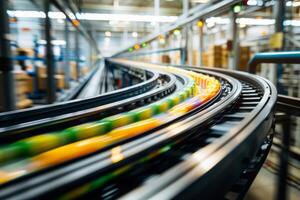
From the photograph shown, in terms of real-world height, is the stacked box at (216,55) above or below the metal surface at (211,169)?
above

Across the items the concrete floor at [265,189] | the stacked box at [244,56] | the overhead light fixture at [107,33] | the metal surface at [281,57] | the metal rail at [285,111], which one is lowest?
the concrete floor at [265,189]

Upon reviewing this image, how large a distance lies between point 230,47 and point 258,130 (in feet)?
9.40

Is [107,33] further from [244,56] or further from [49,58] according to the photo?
[49,58]

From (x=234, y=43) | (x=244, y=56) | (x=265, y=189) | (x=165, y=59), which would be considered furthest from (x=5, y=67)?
(x=165, y=59)

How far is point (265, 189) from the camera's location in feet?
6.36

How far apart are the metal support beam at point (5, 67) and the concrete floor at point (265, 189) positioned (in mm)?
1842

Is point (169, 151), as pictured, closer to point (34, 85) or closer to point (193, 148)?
point (193, 148)

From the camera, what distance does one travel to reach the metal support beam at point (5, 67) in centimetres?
153

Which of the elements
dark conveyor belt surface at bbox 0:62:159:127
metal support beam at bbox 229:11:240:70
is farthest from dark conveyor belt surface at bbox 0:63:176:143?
metal support beam at bbox 229:11:240:70

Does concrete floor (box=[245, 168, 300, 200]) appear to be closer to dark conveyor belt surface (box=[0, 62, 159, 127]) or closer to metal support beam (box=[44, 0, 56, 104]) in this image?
dark conveyor belt surface (box=[0, 62, 159, 127])

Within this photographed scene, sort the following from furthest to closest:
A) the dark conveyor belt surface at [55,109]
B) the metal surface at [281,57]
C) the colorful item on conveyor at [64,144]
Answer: the metal surface at [281,57] → the dark conveyor belt surface at [55,109] → the colorful item on conveyor at [64,144]

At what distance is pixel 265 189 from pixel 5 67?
208cm

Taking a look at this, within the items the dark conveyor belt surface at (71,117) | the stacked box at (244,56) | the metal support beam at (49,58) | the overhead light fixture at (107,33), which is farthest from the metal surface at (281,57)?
the overhead light fixture at (107,33)

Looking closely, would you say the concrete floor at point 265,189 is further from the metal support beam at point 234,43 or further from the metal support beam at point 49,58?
the metal support beam at point 49,58
